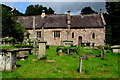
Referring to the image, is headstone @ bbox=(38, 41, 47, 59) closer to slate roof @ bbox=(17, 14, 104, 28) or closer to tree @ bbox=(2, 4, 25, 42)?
tree @ bbox=(2, 4, 25, 42)

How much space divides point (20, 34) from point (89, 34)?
1539 centimetres

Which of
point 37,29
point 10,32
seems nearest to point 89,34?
point 37,29

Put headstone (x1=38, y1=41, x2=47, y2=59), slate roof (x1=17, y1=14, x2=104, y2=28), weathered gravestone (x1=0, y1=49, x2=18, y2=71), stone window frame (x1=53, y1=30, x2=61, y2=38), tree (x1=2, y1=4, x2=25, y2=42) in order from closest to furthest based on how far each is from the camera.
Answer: weathered gravestone (x1=0, y1=49, x2=18, y2=71)
headstone (x1=38, y1=41, x2=47, y2=59)
tree (x1=2, y1=4, x2=25, y2=42)
slate roof (x1=17, y1=14, x2=104, y2=28)
stone window frame (x1=53, y1=30, x2=61, y2=38)

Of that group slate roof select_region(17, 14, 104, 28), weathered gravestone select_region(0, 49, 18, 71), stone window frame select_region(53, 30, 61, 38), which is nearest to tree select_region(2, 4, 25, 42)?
slate roof select_region(17, 14, 104, 28)

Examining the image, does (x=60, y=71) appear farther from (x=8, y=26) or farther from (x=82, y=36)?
(x=82, y=36)

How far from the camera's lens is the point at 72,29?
3606cm

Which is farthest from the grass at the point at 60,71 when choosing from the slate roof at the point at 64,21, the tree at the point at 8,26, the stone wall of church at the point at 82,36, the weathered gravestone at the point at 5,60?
the slate roof at the point at 64,21

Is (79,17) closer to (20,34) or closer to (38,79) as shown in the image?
(20,34)

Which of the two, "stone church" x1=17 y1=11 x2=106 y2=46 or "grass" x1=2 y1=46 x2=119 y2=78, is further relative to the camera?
"stone church" x1=17 y1=11 x2=106 y2=46

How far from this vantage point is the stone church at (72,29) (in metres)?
35.1

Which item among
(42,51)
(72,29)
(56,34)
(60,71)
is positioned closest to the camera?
(60,71)

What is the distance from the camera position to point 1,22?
2608 centimetres

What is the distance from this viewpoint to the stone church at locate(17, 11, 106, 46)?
115 feet

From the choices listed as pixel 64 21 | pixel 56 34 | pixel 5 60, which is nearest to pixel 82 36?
pixel 64 21
